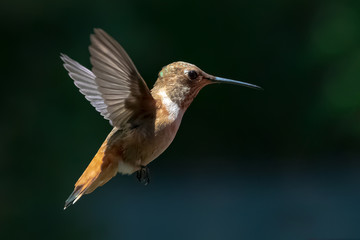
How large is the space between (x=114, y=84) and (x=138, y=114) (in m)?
0.10

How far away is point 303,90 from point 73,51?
2.52 meters

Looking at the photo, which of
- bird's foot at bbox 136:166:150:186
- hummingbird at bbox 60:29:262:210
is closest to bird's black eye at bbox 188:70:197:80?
hummingbird at bbox 60:29:262:210

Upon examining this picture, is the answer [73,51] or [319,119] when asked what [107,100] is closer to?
[73,51]

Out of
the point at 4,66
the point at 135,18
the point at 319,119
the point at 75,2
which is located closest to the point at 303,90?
the point at 319,119

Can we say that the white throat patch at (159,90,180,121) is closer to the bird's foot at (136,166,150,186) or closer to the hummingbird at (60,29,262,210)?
the hummingbird at (60,29,262,210)

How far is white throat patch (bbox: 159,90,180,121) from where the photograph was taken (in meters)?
0.95

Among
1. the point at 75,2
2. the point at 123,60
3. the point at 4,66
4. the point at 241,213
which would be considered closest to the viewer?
the point at 123,60

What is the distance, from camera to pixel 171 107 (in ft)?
3.16

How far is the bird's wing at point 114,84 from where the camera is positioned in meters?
0.80

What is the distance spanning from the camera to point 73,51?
3656 millimetres

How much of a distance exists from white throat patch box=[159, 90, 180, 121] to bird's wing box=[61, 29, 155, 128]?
27mm

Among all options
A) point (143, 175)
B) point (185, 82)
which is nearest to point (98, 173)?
point (143, 175)

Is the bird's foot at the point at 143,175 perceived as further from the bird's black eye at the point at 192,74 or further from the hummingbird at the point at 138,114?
the bird's black eye at the point at 192,74

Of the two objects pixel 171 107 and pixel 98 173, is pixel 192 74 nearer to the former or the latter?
pixel 171 107
